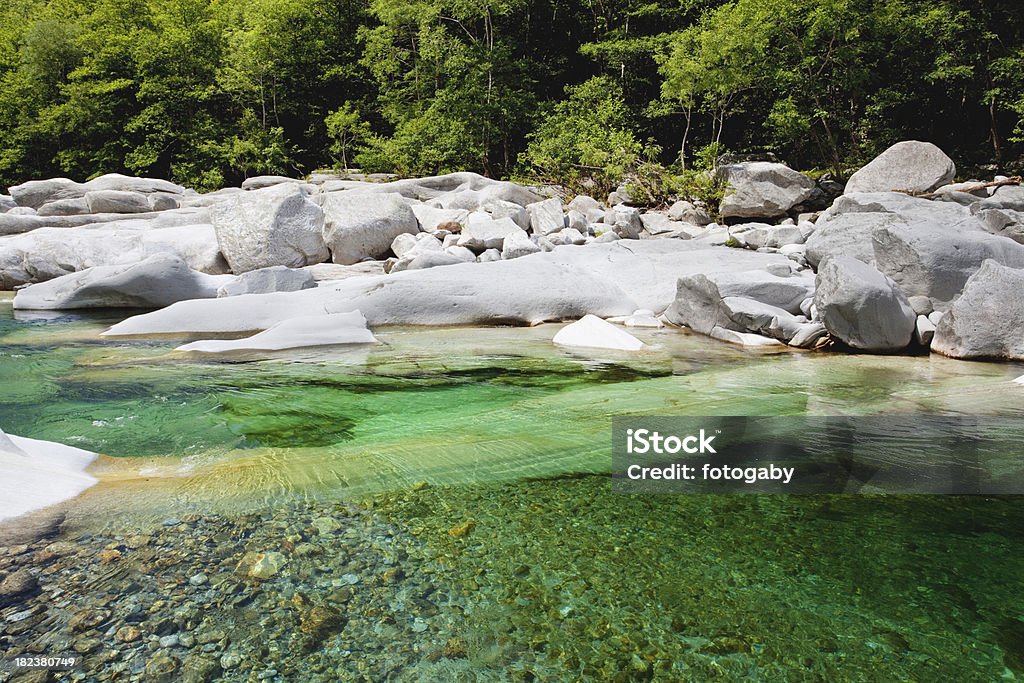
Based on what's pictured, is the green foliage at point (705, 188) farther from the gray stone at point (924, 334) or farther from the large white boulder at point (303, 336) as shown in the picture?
the large white boulder at point (303, 336)

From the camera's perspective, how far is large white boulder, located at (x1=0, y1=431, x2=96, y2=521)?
233cm

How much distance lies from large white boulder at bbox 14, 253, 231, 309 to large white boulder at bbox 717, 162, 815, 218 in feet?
31.7

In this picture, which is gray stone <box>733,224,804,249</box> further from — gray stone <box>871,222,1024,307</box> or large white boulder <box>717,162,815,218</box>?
gray stone <box>871,222,1024,307</box>

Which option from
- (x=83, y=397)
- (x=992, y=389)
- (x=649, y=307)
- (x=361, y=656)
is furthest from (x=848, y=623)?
(x=649, y=307)

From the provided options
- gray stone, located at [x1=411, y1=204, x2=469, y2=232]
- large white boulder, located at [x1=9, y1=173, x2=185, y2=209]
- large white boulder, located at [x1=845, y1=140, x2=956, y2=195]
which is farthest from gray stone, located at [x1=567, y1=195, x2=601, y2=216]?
large white boulder, located at [x1=9, y1=173, x2=185, y2=209]

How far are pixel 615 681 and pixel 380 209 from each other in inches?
392

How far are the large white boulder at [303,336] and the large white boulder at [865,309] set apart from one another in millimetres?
3839

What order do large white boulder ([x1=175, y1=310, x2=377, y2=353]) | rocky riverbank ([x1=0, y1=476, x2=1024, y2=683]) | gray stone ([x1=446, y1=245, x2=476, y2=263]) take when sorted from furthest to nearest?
gray stone ([x1=446, y1=245, x2=476, y2=263]), large white boulder ([x1=175, y1=310, x2=377, y2=353]), rocky riverbank ([x1=0, y1=476, x2=1024, y2=683])

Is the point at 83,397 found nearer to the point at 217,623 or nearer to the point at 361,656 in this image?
the point at 217,623

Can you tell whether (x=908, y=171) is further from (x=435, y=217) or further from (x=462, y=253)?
(x=462, y=253)

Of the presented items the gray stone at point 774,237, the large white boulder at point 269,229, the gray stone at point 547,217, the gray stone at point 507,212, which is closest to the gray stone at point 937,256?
the gray stone at point 774,237

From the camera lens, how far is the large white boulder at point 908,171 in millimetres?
12852

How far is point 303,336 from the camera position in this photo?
5984mm

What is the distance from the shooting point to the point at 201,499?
8.28 ft
